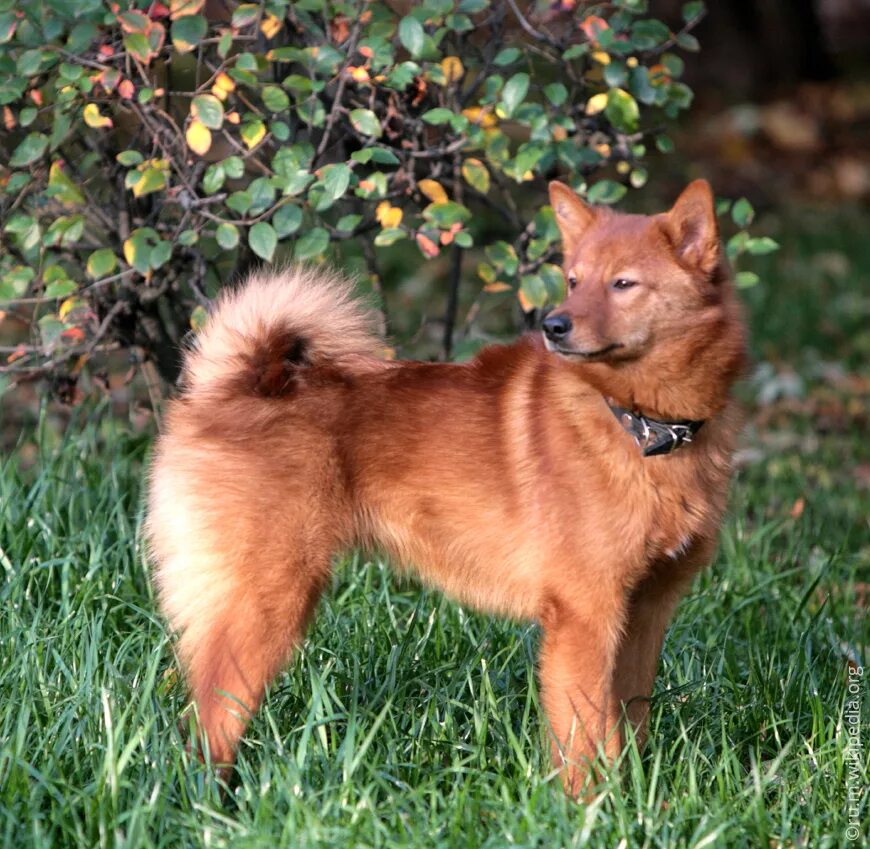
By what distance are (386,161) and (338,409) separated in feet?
2.93

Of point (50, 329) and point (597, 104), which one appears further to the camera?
point (597, 104)

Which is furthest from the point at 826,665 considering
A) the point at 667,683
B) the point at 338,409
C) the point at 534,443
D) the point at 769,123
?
the point at 769,123

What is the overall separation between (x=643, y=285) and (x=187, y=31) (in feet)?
5.06

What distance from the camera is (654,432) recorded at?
3062 millimetres

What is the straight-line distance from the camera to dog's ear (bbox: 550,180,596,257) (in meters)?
3.32

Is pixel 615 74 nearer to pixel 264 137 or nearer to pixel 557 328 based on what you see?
pixel 264 137

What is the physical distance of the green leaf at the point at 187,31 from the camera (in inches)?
140

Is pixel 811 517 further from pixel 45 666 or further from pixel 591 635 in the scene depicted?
pixel 45 666

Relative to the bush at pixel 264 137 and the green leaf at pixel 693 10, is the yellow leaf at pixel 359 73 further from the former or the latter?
the green leaf at pixel 693 10

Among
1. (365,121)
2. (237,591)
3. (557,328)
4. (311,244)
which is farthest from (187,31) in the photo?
(237,591)

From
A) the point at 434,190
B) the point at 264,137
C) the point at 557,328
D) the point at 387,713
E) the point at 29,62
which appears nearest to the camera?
the point at 557,328

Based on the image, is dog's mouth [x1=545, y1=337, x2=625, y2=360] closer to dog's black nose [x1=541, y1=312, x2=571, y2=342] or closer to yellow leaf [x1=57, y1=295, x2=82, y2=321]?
dog's black nose [x1=541, y1=312, x2=571, y2=342]

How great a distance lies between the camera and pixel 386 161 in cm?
370

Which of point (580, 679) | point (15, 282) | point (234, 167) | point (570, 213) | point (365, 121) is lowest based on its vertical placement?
point (580, 679)
